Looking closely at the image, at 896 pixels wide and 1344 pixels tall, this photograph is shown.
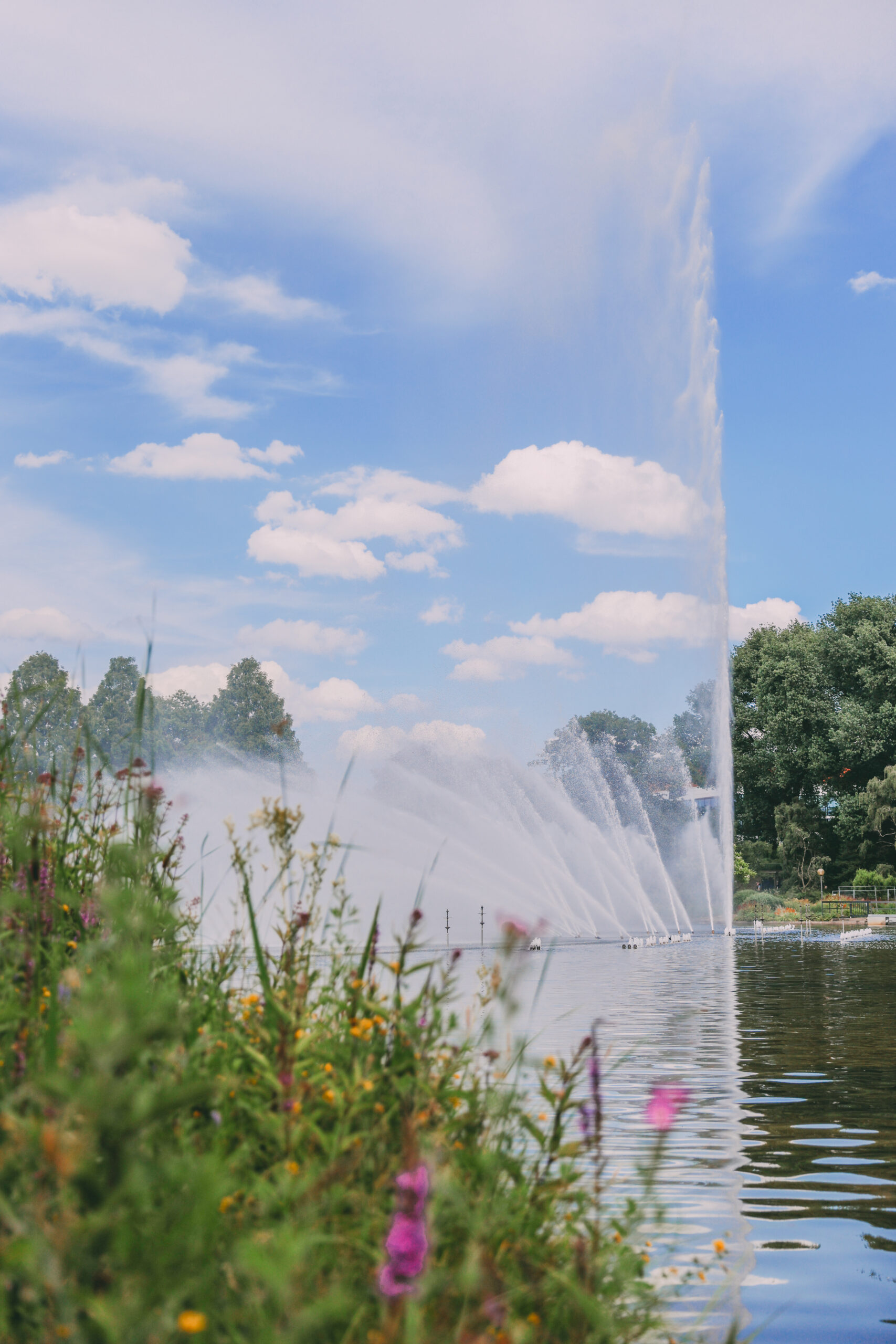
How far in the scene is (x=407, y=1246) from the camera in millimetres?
1896

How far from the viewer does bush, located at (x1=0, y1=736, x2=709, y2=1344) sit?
1.96m

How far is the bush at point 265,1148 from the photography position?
1965 mm

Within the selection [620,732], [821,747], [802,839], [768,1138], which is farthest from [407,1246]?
[620,732]

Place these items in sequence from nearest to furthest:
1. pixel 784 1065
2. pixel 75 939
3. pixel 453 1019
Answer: pixel 453 1019
pixel 75 939
pixel 784 1065

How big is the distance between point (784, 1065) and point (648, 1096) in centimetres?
236

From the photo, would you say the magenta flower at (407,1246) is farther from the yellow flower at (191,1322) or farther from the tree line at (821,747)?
the tree line at (821,747)

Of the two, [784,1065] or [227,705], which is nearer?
[784,1065]

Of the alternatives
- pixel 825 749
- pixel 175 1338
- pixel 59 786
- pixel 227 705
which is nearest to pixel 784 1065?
pixel 59 786

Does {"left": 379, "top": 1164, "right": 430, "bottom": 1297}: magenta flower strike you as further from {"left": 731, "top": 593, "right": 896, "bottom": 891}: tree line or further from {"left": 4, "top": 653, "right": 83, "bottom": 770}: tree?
{"left": 731, "top": 593, "right": 896, "bottom": 891}: tree line

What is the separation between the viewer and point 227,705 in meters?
84.6

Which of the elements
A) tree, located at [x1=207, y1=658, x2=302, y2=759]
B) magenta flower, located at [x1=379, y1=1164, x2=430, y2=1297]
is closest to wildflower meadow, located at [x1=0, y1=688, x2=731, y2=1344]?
magenta flower, located at [x1=379, y1=1164, x2=430, y2=1297]

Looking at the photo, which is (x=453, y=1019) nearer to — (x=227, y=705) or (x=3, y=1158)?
(x=3, y=1158)

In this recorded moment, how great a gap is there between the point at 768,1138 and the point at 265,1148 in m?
4.98

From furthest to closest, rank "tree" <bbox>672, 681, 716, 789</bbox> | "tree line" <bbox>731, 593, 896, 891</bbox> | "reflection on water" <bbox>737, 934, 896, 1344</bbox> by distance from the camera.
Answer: "tree" <bbox>672, 681, 716, 789</bbox>, "tree line" <bbox>731, 593, 896, 891</bbox>, "reflection on water" <bbox>737, 934, 896, 1344</bbox>
